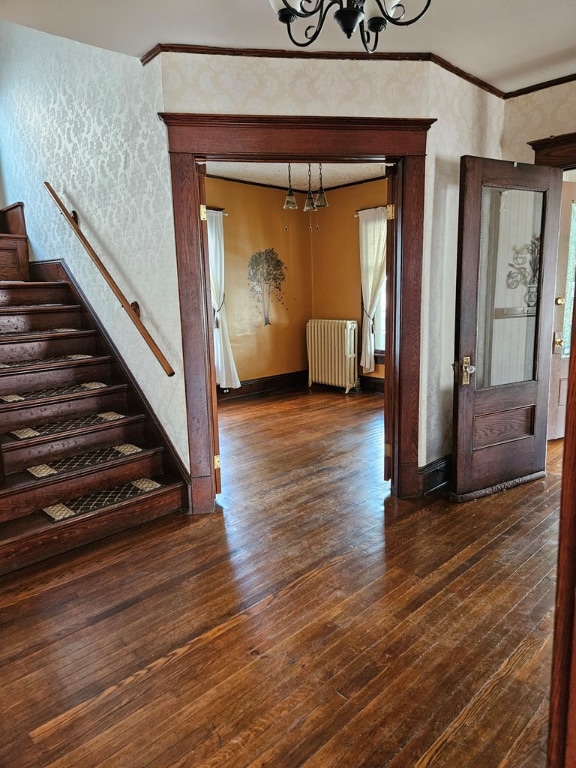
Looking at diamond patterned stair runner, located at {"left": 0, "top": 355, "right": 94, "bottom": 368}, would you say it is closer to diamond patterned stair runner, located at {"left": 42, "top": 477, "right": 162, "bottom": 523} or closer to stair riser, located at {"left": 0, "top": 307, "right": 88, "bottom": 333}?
stair riser, located at {"left": 0, "top": 307, "right": 88, "bottom": 333}

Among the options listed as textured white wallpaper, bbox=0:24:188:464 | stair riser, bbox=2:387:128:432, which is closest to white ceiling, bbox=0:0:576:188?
textured white wallpaper, bbox=0:24:188:464

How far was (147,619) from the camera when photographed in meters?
2.22

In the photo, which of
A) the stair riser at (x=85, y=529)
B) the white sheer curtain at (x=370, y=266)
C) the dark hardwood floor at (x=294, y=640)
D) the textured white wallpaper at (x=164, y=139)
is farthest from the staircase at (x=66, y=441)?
the white sheer curtain at (x=370, y=266)

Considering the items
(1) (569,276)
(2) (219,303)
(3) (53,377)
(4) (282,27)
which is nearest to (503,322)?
(1) (569,276)

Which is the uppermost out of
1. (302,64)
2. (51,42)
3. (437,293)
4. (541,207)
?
(51,42)

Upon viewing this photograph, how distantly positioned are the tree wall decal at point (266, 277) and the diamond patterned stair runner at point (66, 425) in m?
3.45

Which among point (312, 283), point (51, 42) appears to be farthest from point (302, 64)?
point (312, 283)

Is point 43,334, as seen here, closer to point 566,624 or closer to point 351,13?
point 351,13

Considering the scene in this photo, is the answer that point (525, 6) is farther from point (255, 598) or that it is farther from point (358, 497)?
point (255, 598)

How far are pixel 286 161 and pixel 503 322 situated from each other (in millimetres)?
1821

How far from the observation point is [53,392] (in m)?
3.50

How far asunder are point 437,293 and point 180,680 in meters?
2.68

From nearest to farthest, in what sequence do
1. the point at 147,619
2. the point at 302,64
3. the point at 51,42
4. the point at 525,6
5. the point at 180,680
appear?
1. the point at 180,680
2. the point at 147,619
3. the point at 525,6
4. the point at 302,64
5. the point at 51,42

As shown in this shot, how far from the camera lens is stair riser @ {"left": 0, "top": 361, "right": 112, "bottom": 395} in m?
3.44
